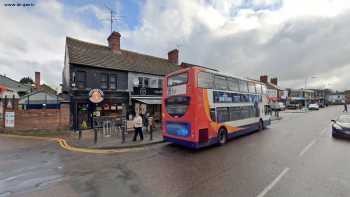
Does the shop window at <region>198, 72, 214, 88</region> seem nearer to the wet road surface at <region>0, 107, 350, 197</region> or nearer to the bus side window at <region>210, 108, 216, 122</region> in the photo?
the bus side window at <region>210, 108, 216, 122</region>

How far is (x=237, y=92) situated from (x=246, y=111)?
174cm

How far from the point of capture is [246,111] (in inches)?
447

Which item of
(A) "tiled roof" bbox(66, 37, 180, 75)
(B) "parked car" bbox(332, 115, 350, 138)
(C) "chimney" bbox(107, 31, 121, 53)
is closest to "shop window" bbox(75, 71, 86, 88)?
(A) "tiled roof" bbox(66, 37, 180, 75)

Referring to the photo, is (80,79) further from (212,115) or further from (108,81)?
(212,115)

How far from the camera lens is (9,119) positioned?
1311 centimetres

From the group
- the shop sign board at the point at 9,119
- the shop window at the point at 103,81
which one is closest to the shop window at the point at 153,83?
the shop window at the point at 103,81

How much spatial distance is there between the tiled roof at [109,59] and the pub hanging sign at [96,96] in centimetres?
242

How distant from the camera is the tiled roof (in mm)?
15117

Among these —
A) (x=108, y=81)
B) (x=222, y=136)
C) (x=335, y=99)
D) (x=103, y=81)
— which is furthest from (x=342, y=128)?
(x=335, y=99)

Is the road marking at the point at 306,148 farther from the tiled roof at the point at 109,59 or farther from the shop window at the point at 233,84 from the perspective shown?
the tiled roof at the point at 109,59

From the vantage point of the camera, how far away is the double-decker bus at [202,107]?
7847 mm

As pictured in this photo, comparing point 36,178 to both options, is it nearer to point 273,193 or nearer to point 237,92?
point 273,193

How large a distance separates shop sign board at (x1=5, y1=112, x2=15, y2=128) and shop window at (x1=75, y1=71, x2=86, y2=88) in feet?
16.8

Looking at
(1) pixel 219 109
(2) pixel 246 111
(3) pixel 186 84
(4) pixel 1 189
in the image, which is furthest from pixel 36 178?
(2) pixel 246 111
